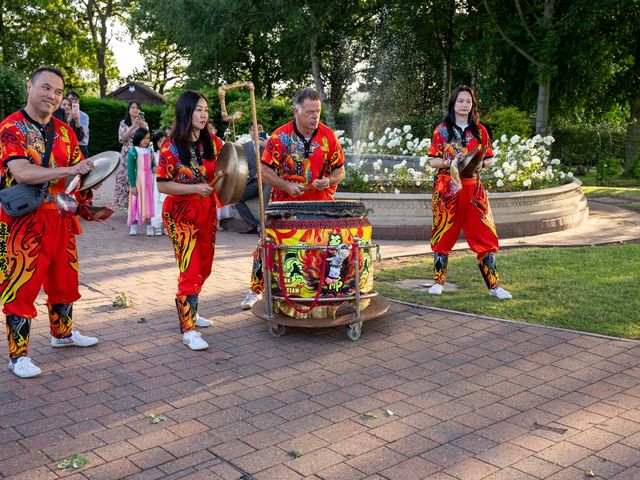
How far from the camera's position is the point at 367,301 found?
6.13 m

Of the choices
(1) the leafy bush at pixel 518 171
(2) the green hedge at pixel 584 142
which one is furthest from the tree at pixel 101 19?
(1) the leafy bush at pixel 518 171

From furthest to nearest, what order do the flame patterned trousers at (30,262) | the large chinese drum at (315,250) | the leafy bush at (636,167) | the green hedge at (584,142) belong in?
the green hedge at (584,142)
the leafy bush at (636,167)
the large chinese drum at (315,250)
the flame patterned trousers at (30,262)

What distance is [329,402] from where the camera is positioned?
4.49 m

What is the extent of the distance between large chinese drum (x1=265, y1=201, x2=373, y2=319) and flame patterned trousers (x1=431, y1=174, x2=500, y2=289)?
1373mm

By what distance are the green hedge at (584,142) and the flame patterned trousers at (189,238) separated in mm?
21290

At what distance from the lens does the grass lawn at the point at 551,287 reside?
6.29 m

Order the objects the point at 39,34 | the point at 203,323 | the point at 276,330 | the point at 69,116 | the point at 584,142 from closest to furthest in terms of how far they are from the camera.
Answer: the point at 276,330 → the point at 203,323 → the point at 69,116 → the point at 584,142 → the point at 39,34

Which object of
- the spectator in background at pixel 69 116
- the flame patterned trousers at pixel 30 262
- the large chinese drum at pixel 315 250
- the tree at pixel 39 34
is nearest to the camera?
the flame patterned trousers at pixel 30 262

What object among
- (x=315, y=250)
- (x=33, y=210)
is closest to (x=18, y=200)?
(x=33, y=210)

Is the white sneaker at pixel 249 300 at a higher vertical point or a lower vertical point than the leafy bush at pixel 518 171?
lower

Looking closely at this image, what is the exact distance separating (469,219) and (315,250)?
1939mm

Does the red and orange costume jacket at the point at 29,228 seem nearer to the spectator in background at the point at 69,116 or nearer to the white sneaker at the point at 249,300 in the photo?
the white sneaker at the point at 249,300

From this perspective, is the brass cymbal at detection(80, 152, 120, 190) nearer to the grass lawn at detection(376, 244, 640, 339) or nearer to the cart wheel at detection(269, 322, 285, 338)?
the cart wheel at detection(269, 322, 285, 338)

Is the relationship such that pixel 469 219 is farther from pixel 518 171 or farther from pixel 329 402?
pixel 518 171
